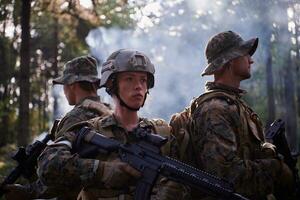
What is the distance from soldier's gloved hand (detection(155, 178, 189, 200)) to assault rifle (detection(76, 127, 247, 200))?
274mm

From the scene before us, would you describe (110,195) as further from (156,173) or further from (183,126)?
(183,126)

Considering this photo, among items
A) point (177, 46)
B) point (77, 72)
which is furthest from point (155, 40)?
point (77, 72)

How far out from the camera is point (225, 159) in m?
3.85

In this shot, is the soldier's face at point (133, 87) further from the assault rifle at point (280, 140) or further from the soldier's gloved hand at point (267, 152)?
the assault rifle at point (280, 140)

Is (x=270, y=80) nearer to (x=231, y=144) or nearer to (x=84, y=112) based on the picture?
(x=84, y=112)

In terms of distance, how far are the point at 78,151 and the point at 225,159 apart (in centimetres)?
110

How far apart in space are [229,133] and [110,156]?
3.02 ft

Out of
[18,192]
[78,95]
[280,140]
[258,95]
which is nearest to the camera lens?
[280,140]

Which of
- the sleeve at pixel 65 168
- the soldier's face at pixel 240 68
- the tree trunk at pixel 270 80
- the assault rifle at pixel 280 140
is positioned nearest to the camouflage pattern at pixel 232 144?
the soldier's face at pixel 240 68

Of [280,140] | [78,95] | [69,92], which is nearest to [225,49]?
[280,140]

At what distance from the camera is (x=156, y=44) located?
114 feet

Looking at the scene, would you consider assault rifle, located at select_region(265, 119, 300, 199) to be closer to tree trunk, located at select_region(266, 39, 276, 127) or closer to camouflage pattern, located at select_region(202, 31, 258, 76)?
camouflage pattern, located at select_region(202, 31, 258, 76)

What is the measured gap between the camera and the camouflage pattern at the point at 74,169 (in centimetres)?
360

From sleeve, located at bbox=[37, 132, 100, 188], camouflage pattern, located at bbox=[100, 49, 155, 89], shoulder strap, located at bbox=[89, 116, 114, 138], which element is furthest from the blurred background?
sleeve, located at bbox=[37, 132, 100, 188]
